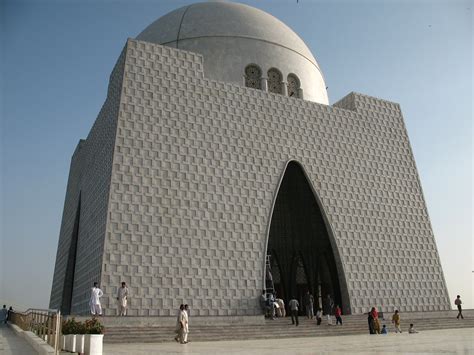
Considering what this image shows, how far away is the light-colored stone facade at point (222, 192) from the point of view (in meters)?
10.5

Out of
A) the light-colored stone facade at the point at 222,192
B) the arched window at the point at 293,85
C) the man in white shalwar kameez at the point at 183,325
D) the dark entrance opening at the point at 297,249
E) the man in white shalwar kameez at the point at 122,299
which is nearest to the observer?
the man in white shalwar kameez at the point at 183,325

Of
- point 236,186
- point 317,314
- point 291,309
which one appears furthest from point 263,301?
point 236,186

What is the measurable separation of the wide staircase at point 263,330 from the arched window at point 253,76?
747 centimetres

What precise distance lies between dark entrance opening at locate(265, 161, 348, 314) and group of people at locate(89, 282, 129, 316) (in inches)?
271

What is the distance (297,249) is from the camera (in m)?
15.8

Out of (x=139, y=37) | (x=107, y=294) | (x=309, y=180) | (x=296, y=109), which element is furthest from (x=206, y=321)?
(x=139, y=37)

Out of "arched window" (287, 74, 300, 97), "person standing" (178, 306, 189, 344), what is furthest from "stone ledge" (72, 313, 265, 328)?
"arched window" (287, 74, 300, 97)

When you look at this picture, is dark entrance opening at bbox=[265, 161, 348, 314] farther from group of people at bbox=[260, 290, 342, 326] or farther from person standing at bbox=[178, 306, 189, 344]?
person standing at bbox=[178, 306, 189, 344]

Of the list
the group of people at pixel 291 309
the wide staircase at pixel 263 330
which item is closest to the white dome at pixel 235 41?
the group of people at pixel 291 309

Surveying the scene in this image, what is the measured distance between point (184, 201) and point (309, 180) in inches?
153

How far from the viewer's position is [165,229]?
35.3ft

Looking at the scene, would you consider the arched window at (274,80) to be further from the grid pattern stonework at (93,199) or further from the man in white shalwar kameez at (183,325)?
the man in white shalwar kameez at (183,325)

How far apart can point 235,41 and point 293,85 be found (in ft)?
8.08

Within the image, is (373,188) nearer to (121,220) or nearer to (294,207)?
(294,207)
